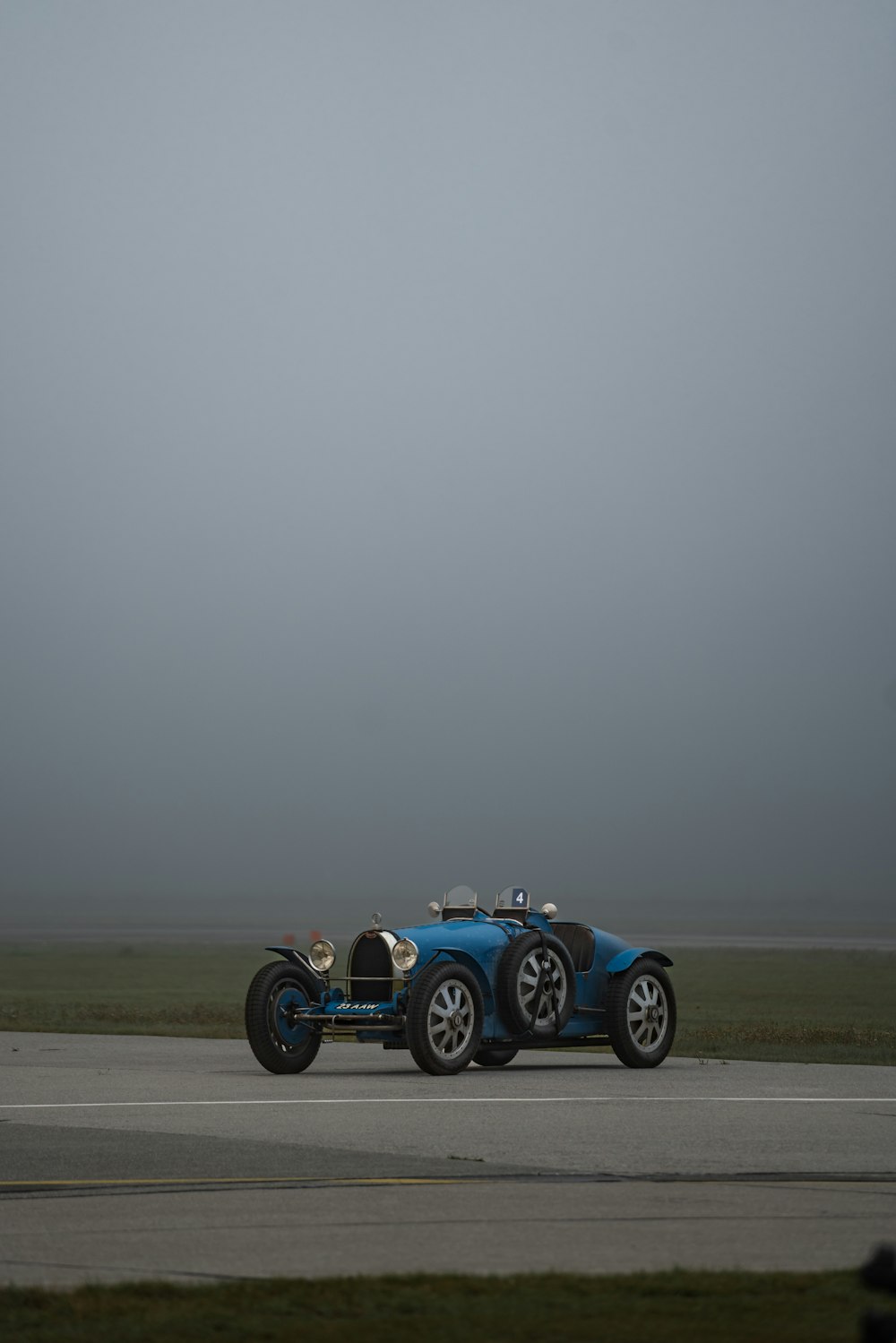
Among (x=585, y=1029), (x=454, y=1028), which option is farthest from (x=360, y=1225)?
(x=585, y=1029)

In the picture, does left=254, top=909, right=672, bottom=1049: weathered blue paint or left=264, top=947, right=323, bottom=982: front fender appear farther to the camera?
left=264, top=947, right=323, bottom=982: front fender

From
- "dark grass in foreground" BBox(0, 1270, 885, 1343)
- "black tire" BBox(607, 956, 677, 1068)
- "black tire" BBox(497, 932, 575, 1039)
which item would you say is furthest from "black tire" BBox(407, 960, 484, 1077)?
"dark grass in foreground" BBox(0, 1270, 885, 1343)

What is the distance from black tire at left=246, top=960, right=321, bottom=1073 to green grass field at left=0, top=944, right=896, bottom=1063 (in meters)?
4.89

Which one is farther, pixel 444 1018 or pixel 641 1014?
pixel 641 1014

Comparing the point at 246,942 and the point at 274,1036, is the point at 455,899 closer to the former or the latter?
the point at 274,1036

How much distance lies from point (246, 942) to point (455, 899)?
450ft

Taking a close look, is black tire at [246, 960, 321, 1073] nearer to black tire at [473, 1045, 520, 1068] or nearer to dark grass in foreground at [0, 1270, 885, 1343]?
black tire at [473, 1045, 520, 1068]

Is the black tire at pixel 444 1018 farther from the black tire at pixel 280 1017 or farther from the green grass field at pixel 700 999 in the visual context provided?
the green grass field at pixel 700 999

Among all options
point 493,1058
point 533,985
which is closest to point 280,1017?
point 533,985

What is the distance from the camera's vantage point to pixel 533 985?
1828 centimetres

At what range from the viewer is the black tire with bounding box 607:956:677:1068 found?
61.3 feet

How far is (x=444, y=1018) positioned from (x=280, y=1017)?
1.58 meters

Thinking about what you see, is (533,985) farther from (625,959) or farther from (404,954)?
(404,954)

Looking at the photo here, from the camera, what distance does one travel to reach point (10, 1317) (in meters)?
6.71
